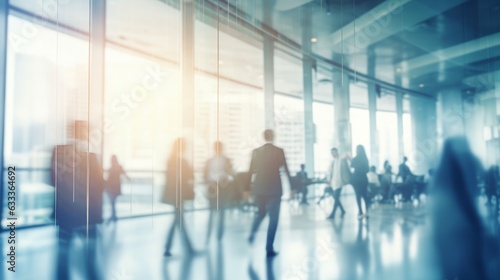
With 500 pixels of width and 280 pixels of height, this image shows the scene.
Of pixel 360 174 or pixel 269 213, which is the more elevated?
pixel 360 174

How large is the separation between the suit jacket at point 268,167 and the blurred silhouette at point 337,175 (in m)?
0.46

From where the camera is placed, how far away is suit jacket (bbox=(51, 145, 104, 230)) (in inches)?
111

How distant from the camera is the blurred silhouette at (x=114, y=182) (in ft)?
→ 9.49

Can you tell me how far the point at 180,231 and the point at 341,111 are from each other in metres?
1.86

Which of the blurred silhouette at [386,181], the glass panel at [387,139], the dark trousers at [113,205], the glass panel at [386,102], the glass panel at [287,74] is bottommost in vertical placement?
the dark trousers at [113,205]

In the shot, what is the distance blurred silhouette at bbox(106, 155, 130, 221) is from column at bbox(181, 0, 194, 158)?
703 millimetres

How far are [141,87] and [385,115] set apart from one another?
7.77ft

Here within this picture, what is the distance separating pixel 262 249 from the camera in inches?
106

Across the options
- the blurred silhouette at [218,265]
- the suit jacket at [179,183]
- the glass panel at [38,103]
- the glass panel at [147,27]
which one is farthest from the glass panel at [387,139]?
the glass panel at [38,103]

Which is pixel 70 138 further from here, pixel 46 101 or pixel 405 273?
pixel 405 273


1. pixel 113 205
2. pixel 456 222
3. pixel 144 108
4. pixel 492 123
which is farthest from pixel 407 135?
pixel 113 205

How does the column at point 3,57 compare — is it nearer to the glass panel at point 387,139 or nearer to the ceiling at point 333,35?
the ceiling at point 333,35

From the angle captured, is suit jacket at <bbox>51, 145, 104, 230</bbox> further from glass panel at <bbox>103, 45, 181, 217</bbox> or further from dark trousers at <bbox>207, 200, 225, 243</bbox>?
dark trousers at <bbox>207, 200, 225, 243</bbox>

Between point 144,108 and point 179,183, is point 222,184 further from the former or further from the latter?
point 144,108
